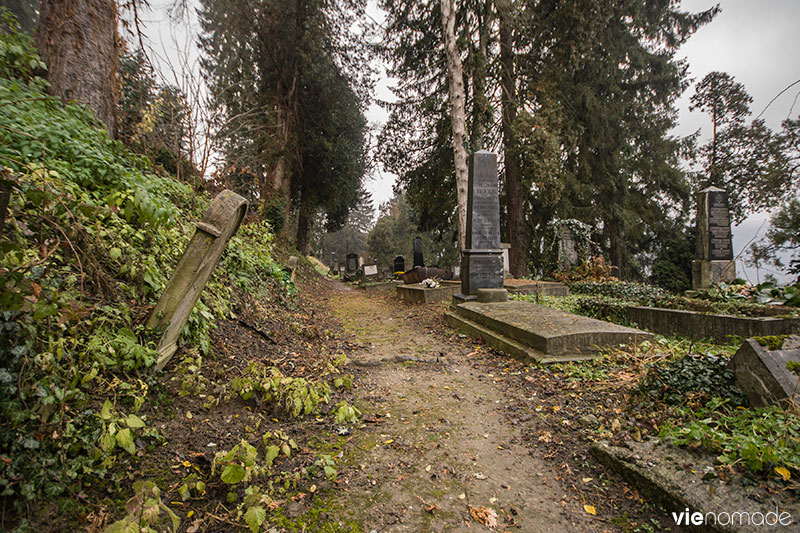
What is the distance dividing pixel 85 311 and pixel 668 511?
2.99m

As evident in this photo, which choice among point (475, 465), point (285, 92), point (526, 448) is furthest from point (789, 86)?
point (285, 92)

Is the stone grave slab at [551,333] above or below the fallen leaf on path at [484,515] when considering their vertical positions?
above

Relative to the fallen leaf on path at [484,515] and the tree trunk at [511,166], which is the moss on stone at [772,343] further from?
the tree trunk at [511,166]

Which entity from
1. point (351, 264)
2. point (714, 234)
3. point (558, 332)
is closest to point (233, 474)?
point (558, 332)

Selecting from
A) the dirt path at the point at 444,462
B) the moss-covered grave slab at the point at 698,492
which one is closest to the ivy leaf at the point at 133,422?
the dirt path at the point at 444,462

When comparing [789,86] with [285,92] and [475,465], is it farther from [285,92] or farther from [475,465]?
[285,92]

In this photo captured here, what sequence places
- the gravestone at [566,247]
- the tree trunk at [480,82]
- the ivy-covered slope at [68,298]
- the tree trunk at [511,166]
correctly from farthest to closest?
the gravestone at [566,247] < the tree trunk at [511,166] < the tree trunk at [480,82] < the ivy-covered slope at [68,298]

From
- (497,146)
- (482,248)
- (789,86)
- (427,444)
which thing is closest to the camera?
(789,86)

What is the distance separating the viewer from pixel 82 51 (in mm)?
4359

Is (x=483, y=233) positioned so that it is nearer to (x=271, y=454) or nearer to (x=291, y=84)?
(x=271, y=454)

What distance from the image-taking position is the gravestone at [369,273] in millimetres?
19062

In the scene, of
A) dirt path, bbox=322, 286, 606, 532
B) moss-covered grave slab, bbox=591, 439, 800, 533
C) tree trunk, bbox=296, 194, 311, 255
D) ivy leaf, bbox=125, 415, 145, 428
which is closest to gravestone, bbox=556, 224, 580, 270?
dirt path, bbox=322, 286, 606, 532

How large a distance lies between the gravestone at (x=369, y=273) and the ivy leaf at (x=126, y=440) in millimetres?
17128

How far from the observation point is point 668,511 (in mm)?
1777
